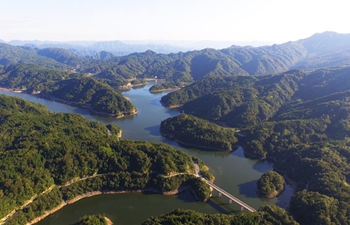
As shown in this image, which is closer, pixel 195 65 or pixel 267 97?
pixel 267 97

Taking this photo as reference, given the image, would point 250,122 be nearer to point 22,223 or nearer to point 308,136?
point 308,136

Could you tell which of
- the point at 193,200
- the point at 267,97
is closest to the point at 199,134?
the point at 193,200

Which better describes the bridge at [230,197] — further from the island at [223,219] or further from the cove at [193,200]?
the island at [223,219]

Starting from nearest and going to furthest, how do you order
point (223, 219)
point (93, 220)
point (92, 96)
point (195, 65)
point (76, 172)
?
point (223, 219) → point (93, 220) → point (76, 172) → point (92, 96) → point (195, 65)

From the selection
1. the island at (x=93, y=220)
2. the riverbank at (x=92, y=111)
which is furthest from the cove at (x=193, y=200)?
the riverbank at (x=92, y=111)

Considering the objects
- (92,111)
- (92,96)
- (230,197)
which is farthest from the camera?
(92,96)

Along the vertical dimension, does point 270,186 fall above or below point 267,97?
below

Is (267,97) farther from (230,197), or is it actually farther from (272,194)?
(230,197)
